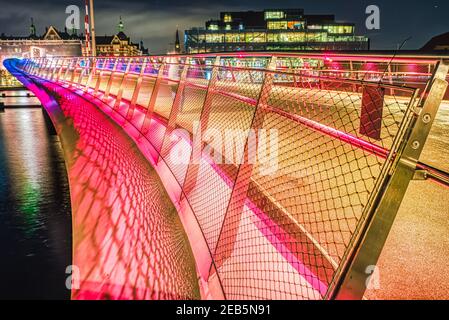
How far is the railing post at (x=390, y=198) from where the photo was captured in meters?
1.48

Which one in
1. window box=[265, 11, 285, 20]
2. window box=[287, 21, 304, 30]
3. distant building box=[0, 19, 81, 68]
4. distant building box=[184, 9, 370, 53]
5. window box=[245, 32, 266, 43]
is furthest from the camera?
window box=[265, 11, 285, 20]

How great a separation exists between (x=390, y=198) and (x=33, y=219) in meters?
15.6

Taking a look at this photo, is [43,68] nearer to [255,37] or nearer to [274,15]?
[255,37]

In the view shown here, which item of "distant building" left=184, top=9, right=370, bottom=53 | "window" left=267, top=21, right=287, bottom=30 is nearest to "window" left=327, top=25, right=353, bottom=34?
"distant building" left=184, top=9, right=370, bottom=53

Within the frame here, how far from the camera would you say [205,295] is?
2570 mm

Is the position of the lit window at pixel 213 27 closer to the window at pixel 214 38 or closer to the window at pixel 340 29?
the window at pixel 214 38

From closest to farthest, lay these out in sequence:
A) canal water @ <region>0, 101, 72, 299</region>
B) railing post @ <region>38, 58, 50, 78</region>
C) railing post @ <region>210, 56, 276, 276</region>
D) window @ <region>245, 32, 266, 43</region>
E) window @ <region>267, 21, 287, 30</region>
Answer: railing post @ <region>210, 56, 276, 276</region> < canal water @ <region>0, 101, 72, 299</region> < railing post @ <region>38, 58, 50, 78</region> < window @ <region>245, 32, 266, 43</region> < window @ <region>267, 21, 287, 30</region>

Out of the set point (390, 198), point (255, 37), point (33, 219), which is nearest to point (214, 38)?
point (255, 37)

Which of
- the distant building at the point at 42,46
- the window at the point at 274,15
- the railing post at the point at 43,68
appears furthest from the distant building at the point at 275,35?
the railing post at the point at 43,68

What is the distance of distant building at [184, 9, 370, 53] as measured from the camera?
9950 centimetres

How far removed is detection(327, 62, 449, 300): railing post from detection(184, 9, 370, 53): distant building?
322 feet

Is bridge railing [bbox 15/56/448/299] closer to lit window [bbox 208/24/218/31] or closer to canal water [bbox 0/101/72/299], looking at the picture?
canal water [bbox 0/101/72/299]

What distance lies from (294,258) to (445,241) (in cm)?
136
